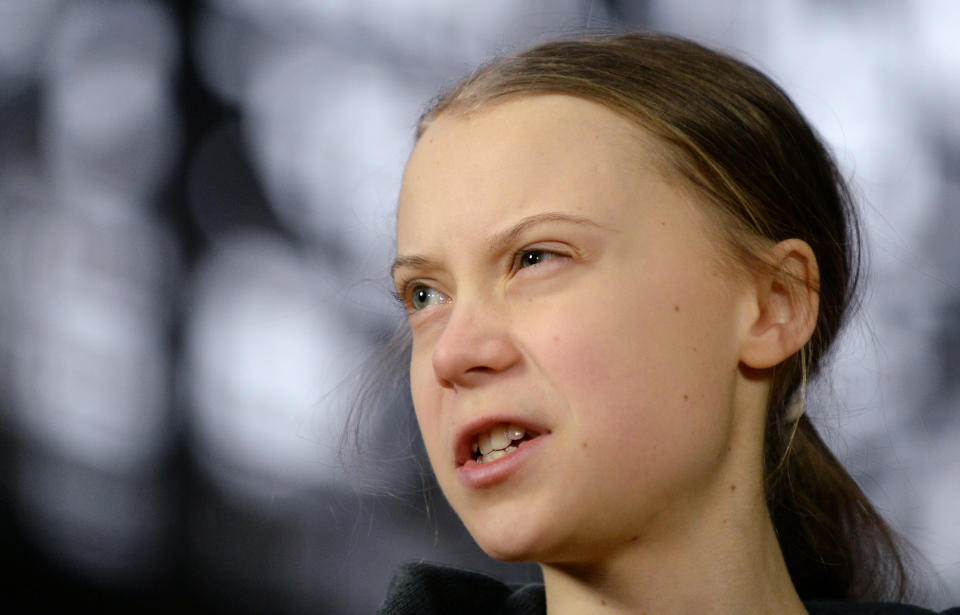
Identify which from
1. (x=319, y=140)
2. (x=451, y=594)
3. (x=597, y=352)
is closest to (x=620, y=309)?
(x=597, y=352)

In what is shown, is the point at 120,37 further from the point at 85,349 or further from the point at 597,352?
the point at 597,352

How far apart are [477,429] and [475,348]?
0.07 m

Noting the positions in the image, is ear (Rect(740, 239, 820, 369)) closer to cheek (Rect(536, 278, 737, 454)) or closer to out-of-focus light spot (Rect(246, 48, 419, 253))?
cheek (Rect(536, 278, 737, 454))

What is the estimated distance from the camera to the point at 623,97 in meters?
0.97

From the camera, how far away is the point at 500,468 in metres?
0.87

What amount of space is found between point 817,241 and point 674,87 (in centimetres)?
20

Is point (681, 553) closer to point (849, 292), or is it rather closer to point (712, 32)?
point (849, 292)

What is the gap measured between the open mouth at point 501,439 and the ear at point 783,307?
0.68 ft

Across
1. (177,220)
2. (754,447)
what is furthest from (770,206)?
(177,220)

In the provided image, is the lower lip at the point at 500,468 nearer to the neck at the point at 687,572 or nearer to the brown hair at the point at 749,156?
the neck at the point at 687,572

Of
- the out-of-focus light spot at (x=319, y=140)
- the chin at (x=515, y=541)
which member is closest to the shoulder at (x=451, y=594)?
the chin at (x=515, y=541)

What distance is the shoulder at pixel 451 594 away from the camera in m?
1.09

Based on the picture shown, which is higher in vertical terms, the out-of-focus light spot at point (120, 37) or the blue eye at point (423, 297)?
the out-of-focus light spot at point (120, 37)

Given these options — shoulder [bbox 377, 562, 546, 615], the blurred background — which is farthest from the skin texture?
the blurred background
